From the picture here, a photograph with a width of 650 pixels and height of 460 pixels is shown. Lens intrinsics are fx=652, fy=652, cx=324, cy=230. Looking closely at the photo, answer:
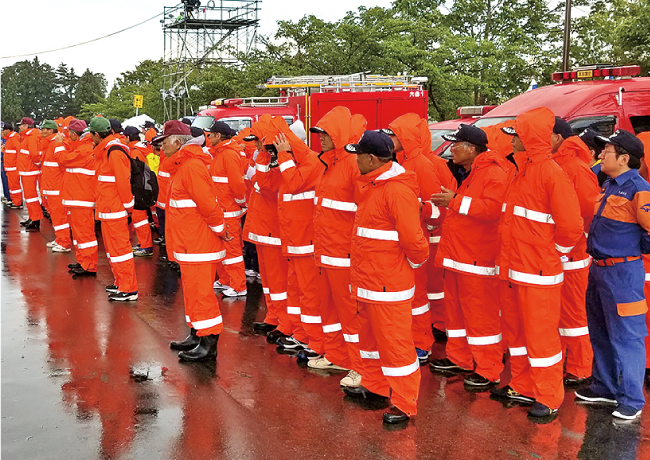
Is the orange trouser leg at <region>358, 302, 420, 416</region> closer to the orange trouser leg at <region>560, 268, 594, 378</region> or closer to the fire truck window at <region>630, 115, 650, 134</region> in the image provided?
the orange trouser leg at <region>560, 268, 594, 378</region>

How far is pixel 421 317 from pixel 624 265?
74.5 inches

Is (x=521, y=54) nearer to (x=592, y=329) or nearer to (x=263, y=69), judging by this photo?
(x=263, y=69)

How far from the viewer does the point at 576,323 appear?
557 cm

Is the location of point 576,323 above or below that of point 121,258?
below

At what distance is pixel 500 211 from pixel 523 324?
3.07 feet

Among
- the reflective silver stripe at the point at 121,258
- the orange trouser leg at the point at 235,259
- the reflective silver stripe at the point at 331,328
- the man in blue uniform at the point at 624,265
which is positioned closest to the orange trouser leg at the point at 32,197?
the reflective silver stripe at the point at 121,258

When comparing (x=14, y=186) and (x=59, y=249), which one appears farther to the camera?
(x=14, y=186)

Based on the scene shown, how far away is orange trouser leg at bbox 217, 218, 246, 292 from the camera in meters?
8.55

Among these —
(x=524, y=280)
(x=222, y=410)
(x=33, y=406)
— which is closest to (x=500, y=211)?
(x=524, y=280)

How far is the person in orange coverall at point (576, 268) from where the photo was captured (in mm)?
5434

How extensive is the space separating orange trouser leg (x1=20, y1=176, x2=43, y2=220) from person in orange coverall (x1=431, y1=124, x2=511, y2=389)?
1101 centimetres

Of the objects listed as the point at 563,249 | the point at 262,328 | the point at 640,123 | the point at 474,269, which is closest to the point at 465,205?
the point at 474,269

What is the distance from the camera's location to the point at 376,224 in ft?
15.5

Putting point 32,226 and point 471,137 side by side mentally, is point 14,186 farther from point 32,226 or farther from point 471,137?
point 471,137
